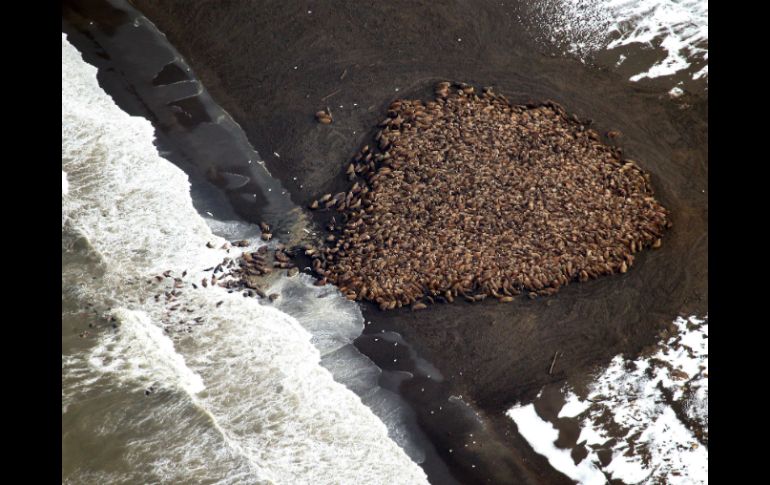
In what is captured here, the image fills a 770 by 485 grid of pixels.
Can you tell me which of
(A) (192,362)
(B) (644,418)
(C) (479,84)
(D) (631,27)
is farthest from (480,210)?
(D) (631,27)

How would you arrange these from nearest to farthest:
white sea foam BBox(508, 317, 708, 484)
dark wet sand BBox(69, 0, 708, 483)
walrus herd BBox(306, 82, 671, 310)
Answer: white sea foam BBox(508, 317, 708, 484) < dark wet sand BBox(69, 0, 708, 483) < walrus herd BBox(306, 82, 671, 310)

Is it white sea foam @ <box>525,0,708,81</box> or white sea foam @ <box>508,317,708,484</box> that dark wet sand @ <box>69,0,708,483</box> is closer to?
white sea foam @ <box>508,317,708,484</box>

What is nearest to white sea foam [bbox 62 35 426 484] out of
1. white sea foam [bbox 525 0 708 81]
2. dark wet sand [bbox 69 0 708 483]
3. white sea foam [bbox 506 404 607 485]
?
dark wet sand [bbox 69 0 708 483]

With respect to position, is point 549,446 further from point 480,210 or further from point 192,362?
point 192,362

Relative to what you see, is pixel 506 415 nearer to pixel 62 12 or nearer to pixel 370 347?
pixel 370 347

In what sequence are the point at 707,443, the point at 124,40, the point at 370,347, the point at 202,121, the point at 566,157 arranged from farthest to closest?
the point at 124,40
the point at 202,121
the point at 566,157
the point at 370,347
the point at 707,443

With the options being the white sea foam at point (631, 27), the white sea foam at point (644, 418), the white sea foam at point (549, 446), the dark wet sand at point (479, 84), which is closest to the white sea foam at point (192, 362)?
the dark wet sand at point (479, 84)

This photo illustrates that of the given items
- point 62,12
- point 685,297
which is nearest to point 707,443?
point 685,297
